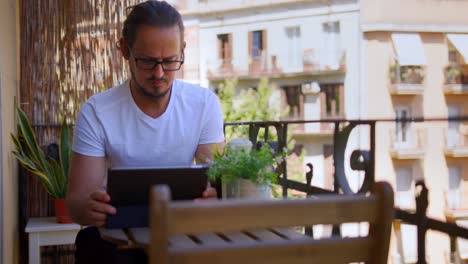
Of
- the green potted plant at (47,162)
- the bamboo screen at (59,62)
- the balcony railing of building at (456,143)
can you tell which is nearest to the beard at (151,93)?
the green potted plant at (47,162)

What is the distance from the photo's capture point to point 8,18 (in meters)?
3.08

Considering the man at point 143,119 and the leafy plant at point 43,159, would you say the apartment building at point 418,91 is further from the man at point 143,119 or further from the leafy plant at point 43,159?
the man at point 143,119

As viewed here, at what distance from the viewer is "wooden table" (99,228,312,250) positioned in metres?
1.47

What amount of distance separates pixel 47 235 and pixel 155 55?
1.82 metres

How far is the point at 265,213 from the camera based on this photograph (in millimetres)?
1065

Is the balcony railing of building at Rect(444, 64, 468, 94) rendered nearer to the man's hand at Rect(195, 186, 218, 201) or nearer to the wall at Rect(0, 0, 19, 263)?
the wall at Rect(0, 0, 19, 263)

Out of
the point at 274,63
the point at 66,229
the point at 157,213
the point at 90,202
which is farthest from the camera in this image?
the point at 274,63

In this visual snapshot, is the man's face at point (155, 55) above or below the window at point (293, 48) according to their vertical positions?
below

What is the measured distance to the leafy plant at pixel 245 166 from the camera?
65.6 inches

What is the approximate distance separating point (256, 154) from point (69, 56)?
231cm

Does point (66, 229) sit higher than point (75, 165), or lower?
lower

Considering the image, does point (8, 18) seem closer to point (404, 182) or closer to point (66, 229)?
point (66, 229)

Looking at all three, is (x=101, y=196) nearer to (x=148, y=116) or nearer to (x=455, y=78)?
(x=148, y=116)

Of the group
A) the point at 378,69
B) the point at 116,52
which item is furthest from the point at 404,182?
the point at 116,52
